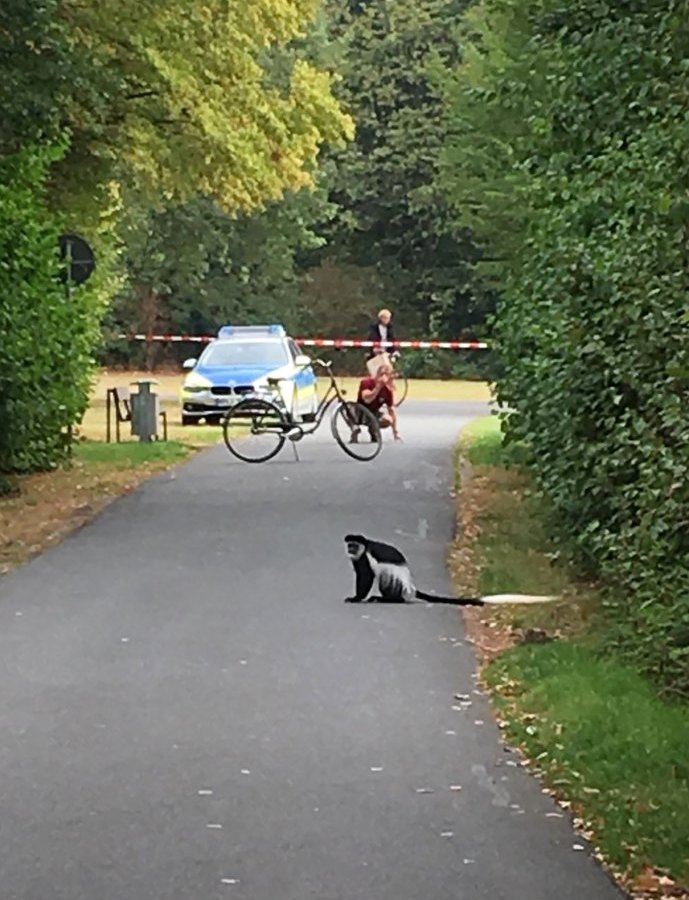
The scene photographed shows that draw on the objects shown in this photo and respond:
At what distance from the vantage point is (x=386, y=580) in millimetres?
12141

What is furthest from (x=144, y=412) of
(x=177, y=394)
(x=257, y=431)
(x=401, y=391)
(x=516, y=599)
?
(x=401, y=391)

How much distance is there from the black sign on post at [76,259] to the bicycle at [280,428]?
2.46 metres

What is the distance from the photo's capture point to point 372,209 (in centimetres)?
6203

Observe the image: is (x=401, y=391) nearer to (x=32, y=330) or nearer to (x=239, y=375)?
(x=239, y=375)

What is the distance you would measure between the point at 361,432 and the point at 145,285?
3461 centimetres

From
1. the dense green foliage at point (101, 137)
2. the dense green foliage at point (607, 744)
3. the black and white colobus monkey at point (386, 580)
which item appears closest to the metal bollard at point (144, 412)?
the dense green foliage at point (101, 137)

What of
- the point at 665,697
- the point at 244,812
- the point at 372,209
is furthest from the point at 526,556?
the point at 372,209

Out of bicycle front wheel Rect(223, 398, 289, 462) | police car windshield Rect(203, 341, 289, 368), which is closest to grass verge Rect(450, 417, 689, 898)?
bicycle front wheel Rect(223, 398, 289, 462)

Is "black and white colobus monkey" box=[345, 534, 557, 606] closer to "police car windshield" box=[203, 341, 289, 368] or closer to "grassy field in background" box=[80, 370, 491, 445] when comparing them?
"grassy field in background" box=[80, 370, 491, 445]

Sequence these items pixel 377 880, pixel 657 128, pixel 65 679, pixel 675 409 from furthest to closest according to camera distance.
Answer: pixel 657 128 < pixel 65 679 < pixel 675 409 < pixel 377 880

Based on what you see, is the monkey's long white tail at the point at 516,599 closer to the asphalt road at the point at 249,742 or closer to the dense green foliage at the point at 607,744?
the asphalt road at the point at 249,742

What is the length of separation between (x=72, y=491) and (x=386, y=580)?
7.93 meters

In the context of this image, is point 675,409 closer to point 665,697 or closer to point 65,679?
point 665,697

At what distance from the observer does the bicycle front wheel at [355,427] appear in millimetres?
23047
